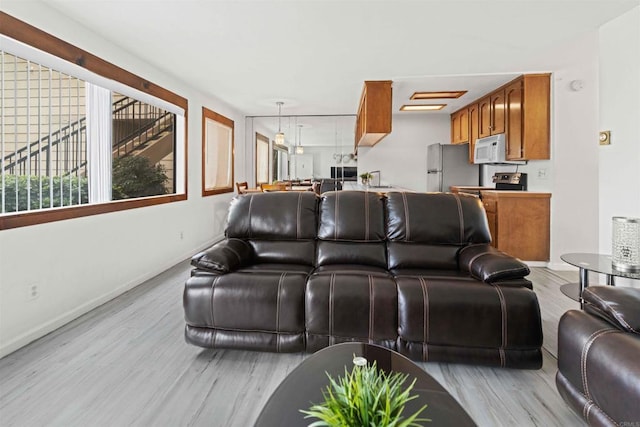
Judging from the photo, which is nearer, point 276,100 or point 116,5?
point 116,5

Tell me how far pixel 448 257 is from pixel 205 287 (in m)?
1.72

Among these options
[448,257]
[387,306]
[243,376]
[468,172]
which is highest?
[468,172]

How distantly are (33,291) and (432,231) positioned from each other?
9.51 ft

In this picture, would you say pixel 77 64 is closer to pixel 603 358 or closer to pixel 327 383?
pixel 327 383

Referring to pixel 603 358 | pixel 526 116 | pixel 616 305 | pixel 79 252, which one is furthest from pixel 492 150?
pixel 79 252

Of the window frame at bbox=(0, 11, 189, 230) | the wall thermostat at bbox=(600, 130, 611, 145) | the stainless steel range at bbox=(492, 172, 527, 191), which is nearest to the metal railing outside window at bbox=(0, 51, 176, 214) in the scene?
the window frame at bbox=(0, 11, 189, 230)

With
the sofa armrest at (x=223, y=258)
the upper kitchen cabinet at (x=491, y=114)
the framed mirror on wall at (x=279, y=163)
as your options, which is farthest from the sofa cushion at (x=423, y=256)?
the framed mirror on wall at (x=279, y=163)

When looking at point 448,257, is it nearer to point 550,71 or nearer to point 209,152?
point 550,71

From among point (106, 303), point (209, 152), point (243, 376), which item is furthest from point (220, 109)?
point (243, 376)

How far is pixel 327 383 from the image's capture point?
1.22 m

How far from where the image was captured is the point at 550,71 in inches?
165

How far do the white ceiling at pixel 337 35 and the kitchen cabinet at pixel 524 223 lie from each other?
1580 millimetres

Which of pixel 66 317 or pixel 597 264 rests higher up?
pixel 597 264

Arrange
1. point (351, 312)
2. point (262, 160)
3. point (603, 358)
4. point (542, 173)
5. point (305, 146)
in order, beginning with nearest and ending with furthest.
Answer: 1. point (603, 358)
2. point (351, 312)
3. point (542, 173)
4. point (262, 160)
5. point (305, 146)
